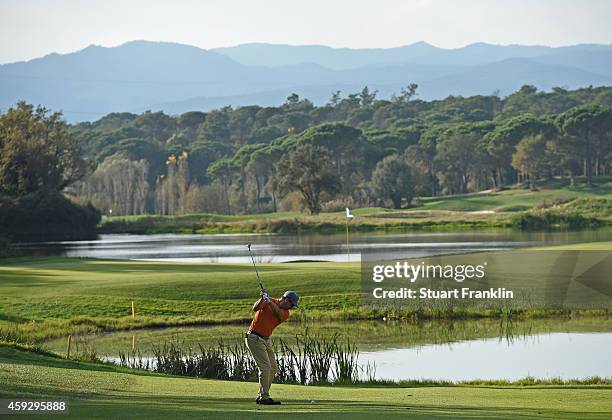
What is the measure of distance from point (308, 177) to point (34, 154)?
3190 cm

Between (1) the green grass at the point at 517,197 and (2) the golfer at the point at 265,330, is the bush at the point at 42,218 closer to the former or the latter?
(1) the green grass at the point at 517,197

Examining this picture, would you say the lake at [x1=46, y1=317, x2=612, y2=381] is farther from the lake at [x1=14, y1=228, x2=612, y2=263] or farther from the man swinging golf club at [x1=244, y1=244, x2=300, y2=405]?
the lake at [x1=14, y1=228, x2=612, y2=263]

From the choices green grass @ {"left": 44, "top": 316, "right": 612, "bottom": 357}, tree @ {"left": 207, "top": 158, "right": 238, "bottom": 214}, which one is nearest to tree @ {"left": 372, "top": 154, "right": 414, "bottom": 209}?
tree @ {"left": 207, "top": 158, "right": 238, "bottom": 214}

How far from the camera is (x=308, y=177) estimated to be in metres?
111

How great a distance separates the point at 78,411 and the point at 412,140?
141m

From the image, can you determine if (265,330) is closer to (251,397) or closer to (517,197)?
(251,397)

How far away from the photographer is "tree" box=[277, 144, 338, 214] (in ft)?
363

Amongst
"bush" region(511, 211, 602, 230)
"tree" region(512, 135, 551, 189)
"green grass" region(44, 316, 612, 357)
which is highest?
"tree" region(512, 135, 551, 189)

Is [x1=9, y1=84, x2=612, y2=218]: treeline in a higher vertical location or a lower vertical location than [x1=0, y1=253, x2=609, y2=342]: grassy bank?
higher

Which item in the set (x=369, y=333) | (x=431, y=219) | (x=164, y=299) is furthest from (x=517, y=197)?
(x=369, y=333)

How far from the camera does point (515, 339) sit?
28.7 metres

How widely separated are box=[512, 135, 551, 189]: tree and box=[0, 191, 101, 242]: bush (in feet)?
192

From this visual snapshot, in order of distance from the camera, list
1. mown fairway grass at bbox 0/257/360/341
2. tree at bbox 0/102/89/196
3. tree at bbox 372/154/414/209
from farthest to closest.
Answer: tree at bbox 372/154/414/209
tree at bbox 0/102/89/196
mown fairway grass at bbox 0/257/360/341

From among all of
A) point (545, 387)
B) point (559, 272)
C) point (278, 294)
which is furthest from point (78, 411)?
point (559, 272)
